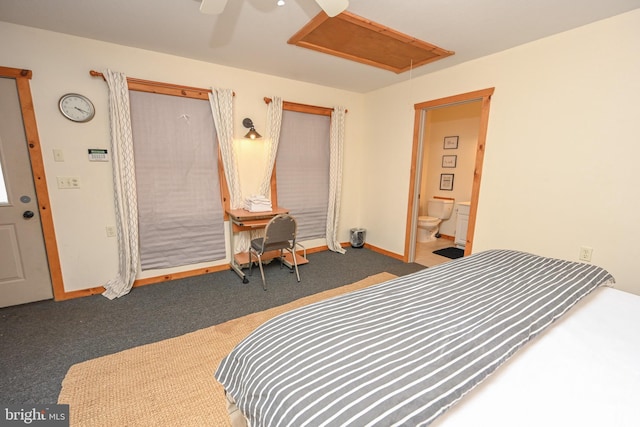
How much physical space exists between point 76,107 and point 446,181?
530cm

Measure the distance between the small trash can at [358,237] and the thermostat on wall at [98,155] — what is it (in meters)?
3.36

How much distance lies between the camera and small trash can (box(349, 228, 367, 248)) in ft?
14.3

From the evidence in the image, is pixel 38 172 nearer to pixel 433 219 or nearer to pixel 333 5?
pixel 333 5

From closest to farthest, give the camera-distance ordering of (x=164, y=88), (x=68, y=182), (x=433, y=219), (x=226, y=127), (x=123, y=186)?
(x=68, y=182) < (x=123, y=186) < (x=164, y=88) < (x=226, y=127) < (x=433, y=219)

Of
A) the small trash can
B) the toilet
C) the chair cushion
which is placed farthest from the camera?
the toilet

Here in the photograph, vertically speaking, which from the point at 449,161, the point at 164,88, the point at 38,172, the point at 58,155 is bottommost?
the point at 38,172

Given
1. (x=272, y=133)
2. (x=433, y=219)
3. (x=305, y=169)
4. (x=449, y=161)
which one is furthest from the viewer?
(x=449, y=161)

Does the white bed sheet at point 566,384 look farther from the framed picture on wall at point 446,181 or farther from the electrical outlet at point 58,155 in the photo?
the framed picture on wall at point 446,181

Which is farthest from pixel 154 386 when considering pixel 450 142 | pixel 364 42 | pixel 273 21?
pixel 450 142

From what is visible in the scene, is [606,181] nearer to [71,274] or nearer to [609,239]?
[609,239]

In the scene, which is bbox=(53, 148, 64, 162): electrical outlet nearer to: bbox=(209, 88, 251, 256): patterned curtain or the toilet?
bbox=(209, 88, 251, 256): patterned curtain

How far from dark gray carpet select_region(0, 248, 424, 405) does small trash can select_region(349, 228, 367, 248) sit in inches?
37.1

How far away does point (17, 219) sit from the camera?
239 centimetres

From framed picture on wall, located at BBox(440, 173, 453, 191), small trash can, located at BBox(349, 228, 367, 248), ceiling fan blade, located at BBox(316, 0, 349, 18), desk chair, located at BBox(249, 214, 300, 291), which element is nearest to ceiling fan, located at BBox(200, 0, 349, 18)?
ceiling fan blade, located at BBox(316, 0, 349, 18)
